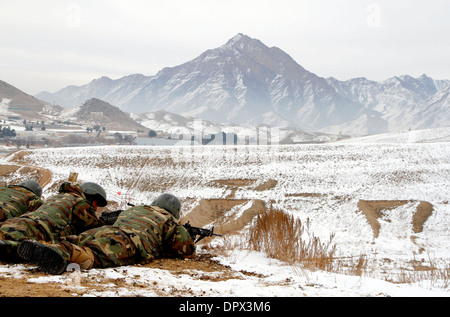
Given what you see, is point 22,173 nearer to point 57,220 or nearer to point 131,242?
point 57,220

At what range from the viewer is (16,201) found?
24.0 feet

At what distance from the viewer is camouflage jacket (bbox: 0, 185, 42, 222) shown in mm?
7008

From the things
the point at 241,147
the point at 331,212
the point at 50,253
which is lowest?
the point at 331,212

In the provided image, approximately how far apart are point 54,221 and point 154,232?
1556mm

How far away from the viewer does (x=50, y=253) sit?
15.3 ft

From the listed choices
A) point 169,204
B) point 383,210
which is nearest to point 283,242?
point 169,204

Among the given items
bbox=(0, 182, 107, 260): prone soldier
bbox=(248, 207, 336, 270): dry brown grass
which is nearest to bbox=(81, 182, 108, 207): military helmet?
bbox=(0, 182, 107, 260): prone soldier

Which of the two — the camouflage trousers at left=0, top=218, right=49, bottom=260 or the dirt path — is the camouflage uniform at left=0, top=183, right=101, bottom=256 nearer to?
the camouflage trousers at left=0, top=218, right=49, bottom=260

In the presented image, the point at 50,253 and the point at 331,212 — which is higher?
the point at 50,253

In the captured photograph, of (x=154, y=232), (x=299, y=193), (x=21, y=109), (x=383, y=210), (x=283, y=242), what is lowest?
(x=383, y=210)

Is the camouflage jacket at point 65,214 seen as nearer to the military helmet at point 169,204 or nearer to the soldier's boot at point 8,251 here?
the soldier's boot at point 8,251

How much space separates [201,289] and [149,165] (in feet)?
120
